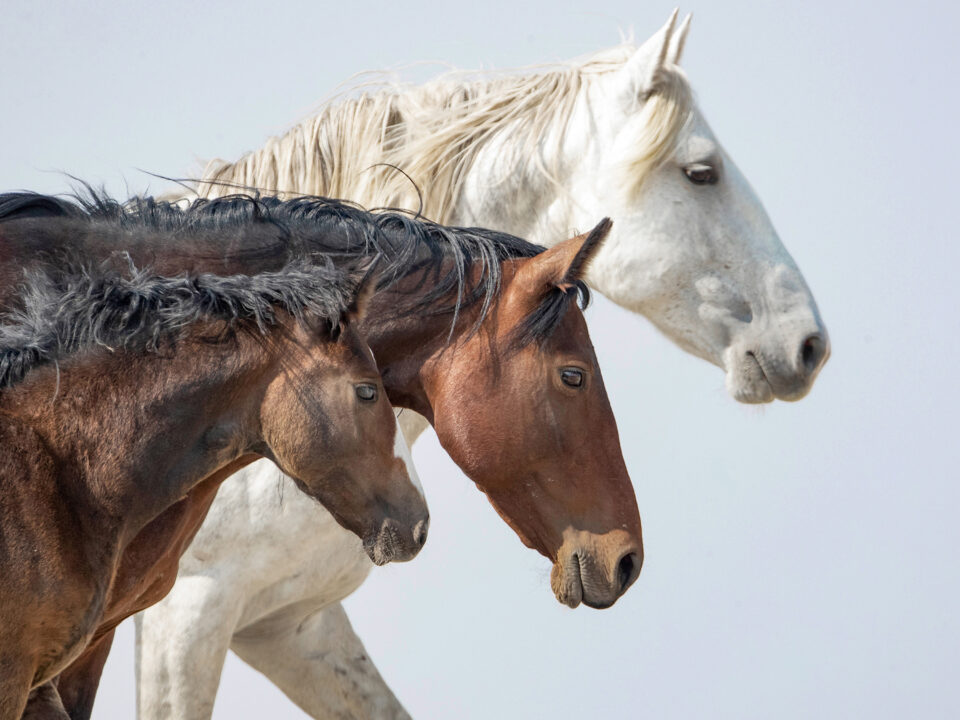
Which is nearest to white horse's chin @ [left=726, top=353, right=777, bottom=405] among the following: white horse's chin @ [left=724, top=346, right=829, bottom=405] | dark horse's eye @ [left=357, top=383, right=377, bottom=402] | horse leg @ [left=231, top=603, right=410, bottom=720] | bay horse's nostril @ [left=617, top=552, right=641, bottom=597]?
white horse's chin @ [left=724, top=346, right=829, bottom=405]

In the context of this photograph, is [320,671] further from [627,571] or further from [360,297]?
[360,297]

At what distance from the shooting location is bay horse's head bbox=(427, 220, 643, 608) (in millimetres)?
4055

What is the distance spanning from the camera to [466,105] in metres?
5.45

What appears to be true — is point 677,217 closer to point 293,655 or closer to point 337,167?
point 337,167

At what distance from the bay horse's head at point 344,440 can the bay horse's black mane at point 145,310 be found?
7 centimetres

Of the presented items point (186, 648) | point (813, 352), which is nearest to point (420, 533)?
point (186, 648)

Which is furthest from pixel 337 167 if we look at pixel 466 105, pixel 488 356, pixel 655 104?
pixel 488 356

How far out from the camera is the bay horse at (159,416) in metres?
3.20

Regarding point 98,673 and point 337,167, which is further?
point 337,167

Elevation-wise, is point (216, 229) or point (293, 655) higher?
point (216, 229)

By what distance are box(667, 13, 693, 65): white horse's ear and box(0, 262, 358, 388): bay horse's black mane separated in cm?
214

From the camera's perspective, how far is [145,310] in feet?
11.1

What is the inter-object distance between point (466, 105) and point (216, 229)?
1.56 metres

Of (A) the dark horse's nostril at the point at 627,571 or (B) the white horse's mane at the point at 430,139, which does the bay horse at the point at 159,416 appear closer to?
(A) the dark horse's nostril at the point at 627,571
